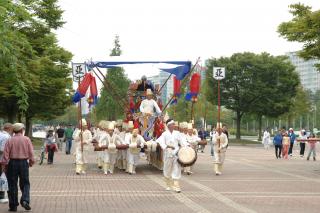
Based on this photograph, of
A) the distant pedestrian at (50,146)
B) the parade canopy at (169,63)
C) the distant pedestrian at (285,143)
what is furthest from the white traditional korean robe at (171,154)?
the distant pedestrian at (285,143)

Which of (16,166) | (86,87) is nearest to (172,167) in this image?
(16,166)

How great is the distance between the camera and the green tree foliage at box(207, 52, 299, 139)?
6919 cm

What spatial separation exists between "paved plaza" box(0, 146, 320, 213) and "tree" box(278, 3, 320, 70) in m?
4.48

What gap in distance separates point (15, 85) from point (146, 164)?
17.8 metres

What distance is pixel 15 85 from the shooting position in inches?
421

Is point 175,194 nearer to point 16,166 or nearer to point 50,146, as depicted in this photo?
point 16,166

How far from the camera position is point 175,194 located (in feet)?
52.4

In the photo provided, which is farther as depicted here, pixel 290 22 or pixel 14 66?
pixel 290 22

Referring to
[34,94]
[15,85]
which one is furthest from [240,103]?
[15,85]

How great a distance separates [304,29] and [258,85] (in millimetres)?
46367

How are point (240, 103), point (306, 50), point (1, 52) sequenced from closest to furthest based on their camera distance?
1. point (1, 52)
2. point (306, 50)
3. point (240, 103)

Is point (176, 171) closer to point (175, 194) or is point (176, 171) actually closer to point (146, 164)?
point (175, 194)

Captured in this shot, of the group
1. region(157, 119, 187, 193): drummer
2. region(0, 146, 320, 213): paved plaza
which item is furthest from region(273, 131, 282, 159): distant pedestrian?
region(157, 119, 187, 193): drummer

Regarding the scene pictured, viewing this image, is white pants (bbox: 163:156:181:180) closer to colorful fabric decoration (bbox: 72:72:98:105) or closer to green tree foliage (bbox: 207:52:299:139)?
colorful fabric decoration (bbox: 72:72:98:105)
